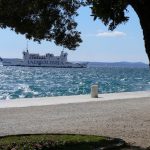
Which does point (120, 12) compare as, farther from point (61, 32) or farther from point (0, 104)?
point (0, 104)

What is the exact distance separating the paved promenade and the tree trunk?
10.7 ft

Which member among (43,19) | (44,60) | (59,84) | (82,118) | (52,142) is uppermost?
(43,19)

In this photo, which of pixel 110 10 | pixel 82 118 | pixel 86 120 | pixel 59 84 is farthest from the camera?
pixel 59 84

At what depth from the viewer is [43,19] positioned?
1333 centimetres

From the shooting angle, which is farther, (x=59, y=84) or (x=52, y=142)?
(x=59, y=84)

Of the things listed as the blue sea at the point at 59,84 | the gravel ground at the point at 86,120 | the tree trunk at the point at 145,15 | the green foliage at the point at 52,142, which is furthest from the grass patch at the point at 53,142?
the blue sea at the point at 59,84

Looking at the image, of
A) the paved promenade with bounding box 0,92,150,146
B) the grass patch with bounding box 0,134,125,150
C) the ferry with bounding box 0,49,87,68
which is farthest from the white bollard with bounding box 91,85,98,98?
the ferry with bounding box 0,49,87,68

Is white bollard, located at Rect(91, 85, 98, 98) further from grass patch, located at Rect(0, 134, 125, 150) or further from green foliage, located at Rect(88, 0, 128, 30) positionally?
green foliage, located at Rect(88, 0, 128, 30)

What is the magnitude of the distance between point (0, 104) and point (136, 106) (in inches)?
225

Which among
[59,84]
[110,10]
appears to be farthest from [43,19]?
[59,84]

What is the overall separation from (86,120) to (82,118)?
0.68 meters

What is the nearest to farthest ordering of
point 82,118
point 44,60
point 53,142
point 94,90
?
point 53,142
point 82,118
point 94,90
point 44,60

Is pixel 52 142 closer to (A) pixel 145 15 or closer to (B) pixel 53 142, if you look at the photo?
(B) pixel 53 142

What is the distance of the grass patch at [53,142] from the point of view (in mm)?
12641
